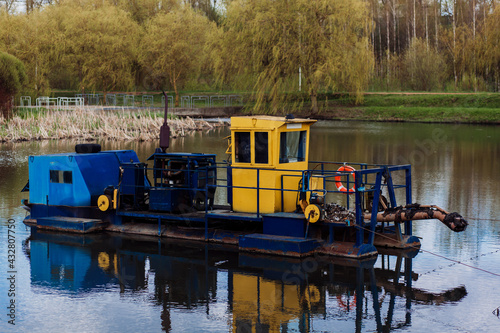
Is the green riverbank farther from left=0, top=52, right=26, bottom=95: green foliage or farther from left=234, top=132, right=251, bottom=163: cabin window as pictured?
left=234, top=132, right=251, bottom=163: cabin window

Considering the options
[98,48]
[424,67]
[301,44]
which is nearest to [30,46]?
[98,48]

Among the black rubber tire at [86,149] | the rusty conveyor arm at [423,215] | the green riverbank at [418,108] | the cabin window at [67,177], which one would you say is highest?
the green riverbank at [418,108]

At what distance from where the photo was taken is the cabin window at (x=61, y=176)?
62.7 feet

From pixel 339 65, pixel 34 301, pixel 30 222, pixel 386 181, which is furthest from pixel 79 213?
pixel 339 65

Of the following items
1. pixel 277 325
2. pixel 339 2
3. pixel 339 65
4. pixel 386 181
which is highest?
pixel 339 2

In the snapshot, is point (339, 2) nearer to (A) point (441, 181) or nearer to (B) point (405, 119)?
(B) point (405, 119)

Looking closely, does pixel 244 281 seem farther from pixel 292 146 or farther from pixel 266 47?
pixel 266 47

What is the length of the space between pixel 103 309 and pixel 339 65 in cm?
5098

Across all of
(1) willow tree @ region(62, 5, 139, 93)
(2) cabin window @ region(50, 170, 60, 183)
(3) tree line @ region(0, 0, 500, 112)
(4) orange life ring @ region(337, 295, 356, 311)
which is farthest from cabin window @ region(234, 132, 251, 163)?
(1) willow tree @ region(62, 5, 139, 93)

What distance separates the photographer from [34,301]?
41.9 feet

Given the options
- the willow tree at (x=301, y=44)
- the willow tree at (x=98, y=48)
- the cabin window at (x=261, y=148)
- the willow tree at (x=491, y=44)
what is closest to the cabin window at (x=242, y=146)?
the cabin window at (x=261, y=148)

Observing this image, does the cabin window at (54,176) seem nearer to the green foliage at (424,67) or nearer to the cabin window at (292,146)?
the cabin window at (292,146)

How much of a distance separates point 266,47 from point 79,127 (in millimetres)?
20496

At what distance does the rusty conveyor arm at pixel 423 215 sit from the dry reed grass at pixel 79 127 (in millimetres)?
33392
